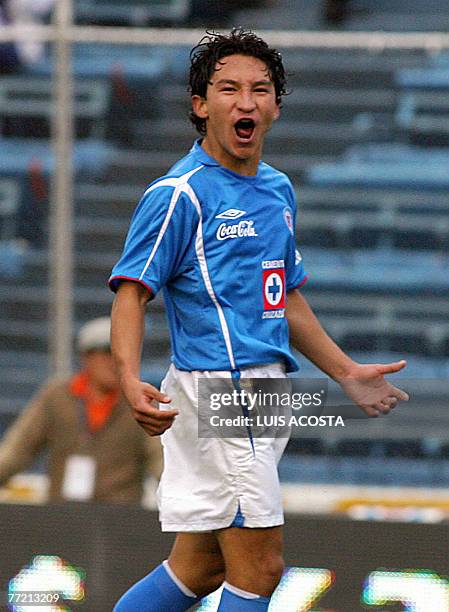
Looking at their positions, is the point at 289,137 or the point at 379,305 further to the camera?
the point at 289,137

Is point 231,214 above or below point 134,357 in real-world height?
above

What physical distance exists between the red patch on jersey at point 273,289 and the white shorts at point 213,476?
0.48ft

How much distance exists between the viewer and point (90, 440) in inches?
218

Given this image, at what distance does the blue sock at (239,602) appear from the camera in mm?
3416

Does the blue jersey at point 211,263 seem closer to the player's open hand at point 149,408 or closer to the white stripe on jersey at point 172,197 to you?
the white stripe on jersey at point 172,197

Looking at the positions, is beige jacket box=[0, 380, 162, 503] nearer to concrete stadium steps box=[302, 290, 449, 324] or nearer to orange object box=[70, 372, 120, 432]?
orange object box=[70, 372, 120, 432]

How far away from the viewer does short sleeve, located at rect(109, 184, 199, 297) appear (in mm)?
3381

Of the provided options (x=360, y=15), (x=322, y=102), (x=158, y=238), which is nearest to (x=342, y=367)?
(x=158, y=238)

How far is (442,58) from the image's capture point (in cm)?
673

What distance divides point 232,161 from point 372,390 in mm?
662

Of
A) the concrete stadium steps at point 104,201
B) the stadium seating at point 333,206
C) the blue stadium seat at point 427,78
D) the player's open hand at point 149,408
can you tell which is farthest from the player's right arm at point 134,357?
the blue stadium seat at point 427,78

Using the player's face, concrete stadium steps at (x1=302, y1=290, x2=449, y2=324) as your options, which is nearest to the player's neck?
the player's face

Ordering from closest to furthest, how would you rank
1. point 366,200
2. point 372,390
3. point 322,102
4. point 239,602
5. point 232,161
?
point 239,602 → point 232,161 → point 372,390 → point 366,200 → point 322,102

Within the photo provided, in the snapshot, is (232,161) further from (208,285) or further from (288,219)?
(208,285)
